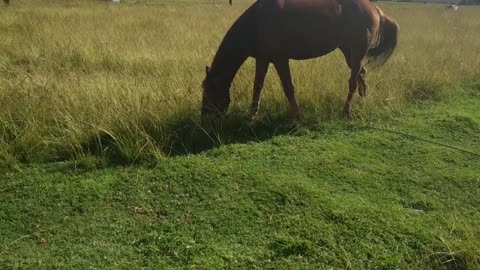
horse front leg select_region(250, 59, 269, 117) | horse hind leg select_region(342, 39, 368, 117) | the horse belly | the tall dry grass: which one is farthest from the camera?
horse hind leg select_region(342, 39, 368, 117)

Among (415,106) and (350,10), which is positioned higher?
(350,10)

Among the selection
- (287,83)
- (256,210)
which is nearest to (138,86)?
(287,83)

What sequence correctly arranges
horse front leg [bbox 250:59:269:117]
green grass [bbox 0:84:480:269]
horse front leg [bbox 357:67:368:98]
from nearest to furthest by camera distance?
1. green grass [bbox 0:84:480:269]
2. horse front leg [bbox 250:59:269:117]
3. horse front leg [bbox 357:67:368:98]

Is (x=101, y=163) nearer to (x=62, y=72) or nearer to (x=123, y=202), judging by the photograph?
(x=123, y=202)

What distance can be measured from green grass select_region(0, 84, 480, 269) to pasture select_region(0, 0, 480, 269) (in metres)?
0.01

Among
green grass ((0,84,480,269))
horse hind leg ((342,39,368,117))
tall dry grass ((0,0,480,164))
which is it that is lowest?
green grass ((0,84,480,269))

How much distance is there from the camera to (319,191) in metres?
3.93

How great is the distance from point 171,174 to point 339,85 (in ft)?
11.3

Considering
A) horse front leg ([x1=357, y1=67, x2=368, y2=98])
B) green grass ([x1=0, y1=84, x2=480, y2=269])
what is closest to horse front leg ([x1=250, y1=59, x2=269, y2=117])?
green grass ([x1=0, y1=84, x2=480, y2=269])

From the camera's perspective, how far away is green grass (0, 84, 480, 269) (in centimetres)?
308

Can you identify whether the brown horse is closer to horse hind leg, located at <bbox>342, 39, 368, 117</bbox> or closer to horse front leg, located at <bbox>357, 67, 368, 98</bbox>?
horse hind leg, located at <bbox>342, 39, 368, 117</bbox>

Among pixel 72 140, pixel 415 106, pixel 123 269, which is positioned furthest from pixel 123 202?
pixel 415 106

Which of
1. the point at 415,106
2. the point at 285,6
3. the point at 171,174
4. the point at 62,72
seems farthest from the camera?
the point at 62,72

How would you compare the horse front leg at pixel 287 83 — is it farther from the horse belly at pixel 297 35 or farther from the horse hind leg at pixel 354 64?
the horse hind leg at pixel 354 64
